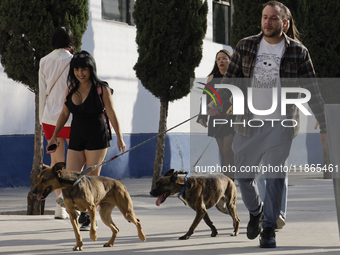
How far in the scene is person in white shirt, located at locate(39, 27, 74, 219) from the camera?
6.92 m

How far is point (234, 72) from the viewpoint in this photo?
571 cm

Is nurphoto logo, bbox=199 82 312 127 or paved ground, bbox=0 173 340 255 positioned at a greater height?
nurphoto logo, bbox=199 82 312 127

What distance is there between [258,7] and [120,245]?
7924 mm

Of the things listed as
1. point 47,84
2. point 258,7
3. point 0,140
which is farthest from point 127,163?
point 47,84

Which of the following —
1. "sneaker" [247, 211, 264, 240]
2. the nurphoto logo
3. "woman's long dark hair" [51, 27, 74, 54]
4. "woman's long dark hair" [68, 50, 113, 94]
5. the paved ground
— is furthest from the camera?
"woman's long dark hair" [51, 27, 74, 54]

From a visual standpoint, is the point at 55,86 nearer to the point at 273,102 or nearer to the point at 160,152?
the point at 273,102

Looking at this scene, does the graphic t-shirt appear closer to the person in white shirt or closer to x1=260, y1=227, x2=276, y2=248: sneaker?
x1=260, y1=227, x2=276, y2=248: sneaker

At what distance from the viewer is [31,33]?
26.2ft

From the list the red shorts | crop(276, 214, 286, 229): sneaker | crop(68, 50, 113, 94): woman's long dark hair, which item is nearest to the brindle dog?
crop(276, 214, 286, 229): sneaker

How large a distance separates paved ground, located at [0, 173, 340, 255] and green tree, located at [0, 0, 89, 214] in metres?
1.29

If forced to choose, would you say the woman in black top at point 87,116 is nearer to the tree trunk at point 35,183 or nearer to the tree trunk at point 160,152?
the tree trunk at point 35,183

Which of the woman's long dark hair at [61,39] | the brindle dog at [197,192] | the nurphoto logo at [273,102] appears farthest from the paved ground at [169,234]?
the woman's long dark hair at [61,39]

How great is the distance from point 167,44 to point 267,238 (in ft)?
19.0

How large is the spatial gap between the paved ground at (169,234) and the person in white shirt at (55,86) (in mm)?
758
